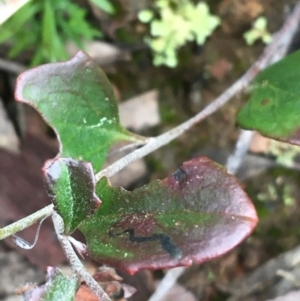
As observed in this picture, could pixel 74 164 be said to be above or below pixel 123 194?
above

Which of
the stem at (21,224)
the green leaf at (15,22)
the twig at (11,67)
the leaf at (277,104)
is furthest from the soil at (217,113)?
the stem at (21,224)

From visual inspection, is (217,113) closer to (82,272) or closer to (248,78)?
(248,78)

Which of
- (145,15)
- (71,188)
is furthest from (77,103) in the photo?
(145,15)

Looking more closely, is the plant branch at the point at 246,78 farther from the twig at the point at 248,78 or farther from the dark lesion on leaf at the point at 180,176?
the dark lesion on leaf at the point at 180,176

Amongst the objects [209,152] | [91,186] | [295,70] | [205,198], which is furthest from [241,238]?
[209,152]

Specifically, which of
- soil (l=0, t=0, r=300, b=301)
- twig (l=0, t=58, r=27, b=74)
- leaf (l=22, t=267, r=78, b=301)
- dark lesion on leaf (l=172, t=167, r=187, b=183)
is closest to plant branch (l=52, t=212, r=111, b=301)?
leaf (l=22, t=267, r=78, b=301)

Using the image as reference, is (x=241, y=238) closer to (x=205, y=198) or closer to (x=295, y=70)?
(x=205, y=198)
